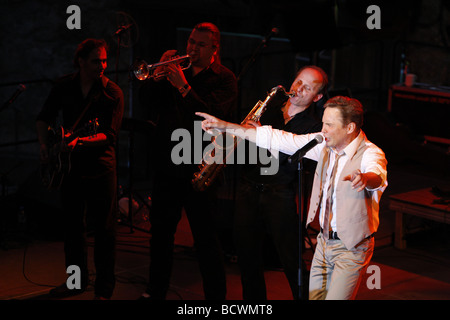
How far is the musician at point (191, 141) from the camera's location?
14.6ft

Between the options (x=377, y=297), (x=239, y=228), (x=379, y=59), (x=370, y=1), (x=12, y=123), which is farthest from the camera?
(x=379, y=59)

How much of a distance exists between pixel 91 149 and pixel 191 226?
0.95 metres

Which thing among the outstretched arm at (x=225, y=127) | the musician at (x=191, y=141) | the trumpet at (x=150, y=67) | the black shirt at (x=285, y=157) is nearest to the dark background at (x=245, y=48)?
the trumpet at (x=150, y=67)

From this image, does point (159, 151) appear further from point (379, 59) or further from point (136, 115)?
point (379, 59)

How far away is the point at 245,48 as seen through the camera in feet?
32.2

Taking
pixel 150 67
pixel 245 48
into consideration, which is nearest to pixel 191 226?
pixel 150 67

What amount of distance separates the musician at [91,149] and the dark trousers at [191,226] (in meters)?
0.49

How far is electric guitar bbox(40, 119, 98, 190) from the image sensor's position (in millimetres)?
4812

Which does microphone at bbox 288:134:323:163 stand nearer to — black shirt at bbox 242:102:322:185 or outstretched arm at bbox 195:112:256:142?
outstretched arm at bbox 195:112:256:142

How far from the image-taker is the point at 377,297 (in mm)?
5211

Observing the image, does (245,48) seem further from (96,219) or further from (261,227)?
(261,227)

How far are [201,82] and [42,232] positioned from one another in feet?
9.41

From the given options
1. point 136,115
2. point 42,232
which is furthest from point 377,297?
point 136,115

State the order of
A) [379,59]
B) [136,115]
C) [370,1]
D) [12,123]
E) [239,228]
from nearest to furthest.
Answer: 1. [239,228]
2. [136,115]
3. [12,123]
4. [370,1]
5. [379,59]
